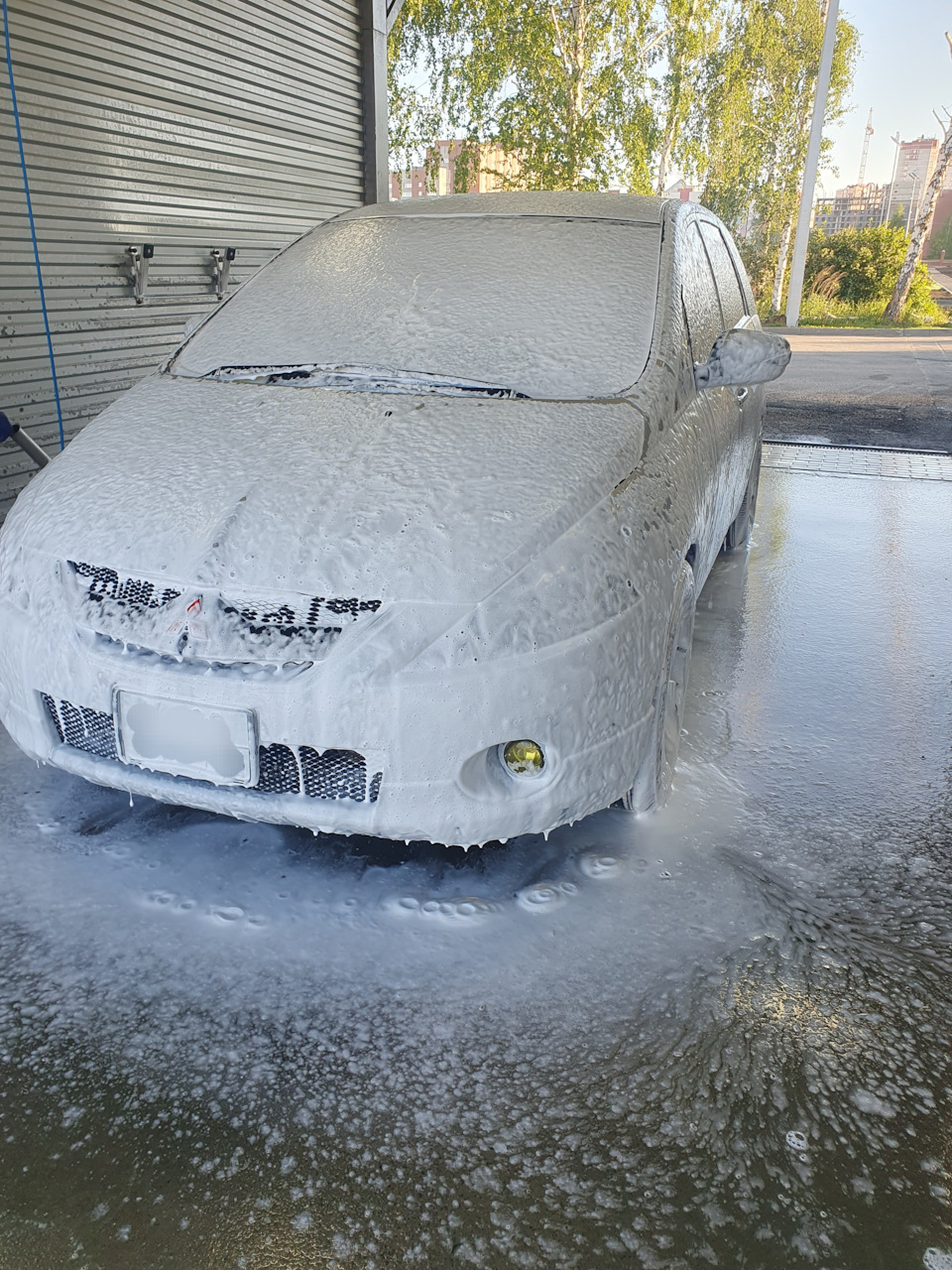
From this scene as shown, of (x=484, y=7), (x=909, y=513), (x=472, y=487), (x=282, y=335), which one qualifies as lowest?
(x=909, y=513)

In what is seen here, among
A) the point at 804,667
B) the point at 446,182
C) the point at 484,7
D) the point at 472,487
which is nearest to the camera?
the point at 472,487

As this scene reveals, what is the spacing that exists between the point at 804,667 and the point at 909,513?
2806mm

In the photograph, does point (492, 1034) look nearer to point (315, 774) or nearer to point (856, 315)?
point (315, 774)

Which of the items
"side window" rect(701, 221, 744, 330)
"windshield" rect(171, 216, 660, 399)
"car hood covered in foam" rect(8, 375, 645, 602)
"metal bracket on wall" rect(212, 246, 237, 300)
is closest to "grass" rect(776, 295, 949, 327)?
"metal bracket on wall" rect(212, 246, 237, 300)

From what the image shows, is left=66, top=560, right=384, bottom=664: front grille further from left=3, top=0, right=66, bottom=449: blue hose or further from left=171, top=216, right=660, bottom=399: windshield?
left=3, top=0, right=66, bottom=449: blue hose

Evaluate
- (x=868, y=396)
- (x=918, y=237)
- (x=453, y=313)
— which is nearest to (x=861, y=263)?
(x=918, y=237)

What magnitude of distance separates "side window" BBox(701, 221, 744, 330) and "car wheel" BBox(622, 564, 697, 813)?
67.6 inches

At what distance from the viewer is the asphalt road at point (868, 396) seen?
851 centimetres

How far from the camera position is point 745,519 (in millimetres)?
5074

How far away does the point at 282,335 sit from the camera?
2984mm

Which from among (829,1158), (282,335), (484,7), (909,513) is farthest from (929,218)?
(829,1158)

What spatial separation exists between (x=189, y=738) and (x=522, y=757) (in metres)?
0.70

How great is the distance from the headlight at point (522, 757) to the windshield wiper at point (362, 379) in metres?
1.01

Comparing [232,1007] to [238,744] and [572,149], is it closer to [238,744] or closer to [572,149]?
[238,744]
